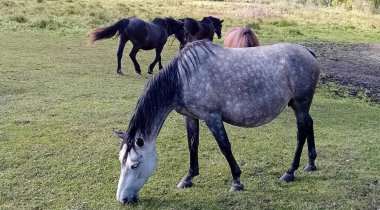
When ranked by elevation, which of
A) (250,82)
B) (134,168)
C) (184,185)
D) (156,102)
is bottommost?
(184,185)

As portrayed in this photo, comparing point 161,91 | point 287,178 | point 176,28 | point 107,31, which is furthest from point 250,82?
point 176,28

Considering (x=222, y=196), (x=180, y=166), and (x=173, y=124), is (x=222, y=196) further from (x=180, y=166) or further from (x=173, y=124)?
(x=173, y=124)

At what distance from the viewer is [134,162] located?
3.60m

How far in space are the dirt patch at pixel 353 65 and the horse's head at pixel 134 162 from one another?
6027 millimetres

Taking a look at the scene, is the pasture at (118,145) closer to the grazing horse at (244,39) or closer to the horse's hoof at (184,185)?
the horse's hoof at (184,185)

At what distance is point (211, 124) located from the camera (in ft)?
12.5

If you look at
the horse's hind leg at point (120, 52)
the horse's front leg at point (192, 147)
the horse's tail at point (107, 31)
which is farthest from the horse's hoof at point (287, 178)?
the horse's hind leg at point (120, 52)

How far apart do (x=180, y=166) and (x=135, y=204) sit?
3.56ft

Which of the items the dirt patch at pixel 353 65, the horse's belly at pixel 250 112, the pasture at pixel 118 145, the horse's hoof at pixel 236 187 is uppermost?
the horse's belly at pixel 250 112

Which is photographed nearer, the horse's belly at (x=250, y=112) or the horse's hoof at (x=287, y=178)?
the horse's belly at (x=250, y=112)

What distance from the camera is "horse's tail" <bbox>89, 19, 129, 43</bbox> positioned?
9141 millimetres

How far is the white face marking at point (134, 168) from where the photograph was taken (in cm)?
360

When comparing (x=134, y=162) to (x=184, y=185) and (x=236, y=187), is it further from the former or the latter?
(x=236, y=187)

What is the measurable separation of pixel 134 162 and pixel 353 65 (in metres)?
9.31
